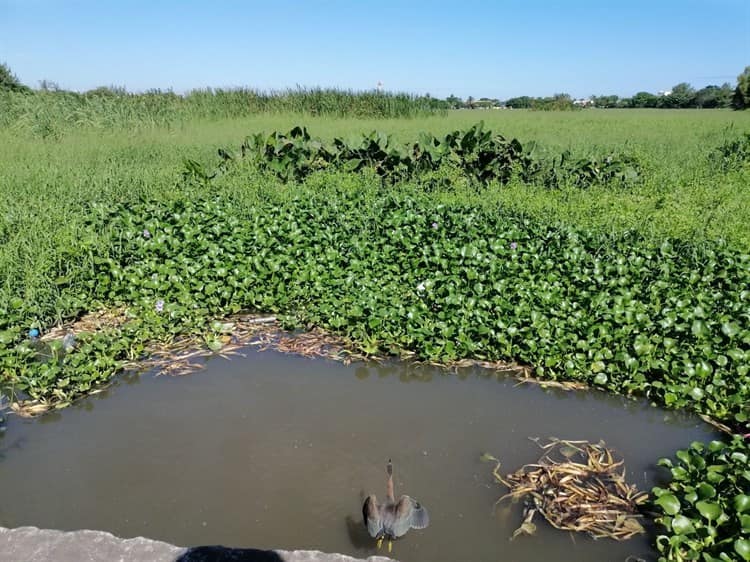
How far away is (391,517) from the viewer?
2.64 meters

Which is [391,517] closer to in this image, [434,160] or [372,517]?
[372,517]

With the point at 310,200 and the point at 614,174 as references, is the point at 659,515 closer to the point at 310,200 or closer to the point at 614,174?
the point at 310,200

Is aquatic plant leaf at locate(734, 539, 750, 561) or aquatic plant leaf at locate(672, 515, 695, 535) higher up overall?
aquatic plant leaf at locate(734, 539, 750, 561)

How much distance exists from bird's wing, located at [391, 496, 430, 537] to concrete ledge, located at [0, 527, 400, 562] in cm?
34

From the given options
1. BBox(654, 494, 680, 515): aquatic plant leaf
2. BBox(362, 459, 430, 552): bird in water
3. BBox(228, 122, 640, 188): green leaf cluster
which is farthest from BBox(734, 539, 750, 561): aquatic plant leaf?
BBox(228, 122, 640, 188): green leaf cluster

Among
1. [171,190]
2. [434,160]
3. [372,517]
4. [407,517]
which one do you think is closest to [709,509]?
[407,517]

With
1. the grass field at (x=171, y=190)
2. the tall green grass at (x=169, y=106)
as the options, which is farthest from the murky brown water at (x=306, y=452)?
the tall green grass at (x=169, y=106)

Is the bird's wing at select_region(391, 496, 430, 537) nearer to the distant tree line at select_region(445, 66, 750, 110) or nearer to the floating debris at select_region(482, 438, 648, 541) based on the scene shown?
the floating debris at select_region(482, 438, 648, 541)

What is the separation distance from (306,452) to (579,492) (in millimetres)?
1451

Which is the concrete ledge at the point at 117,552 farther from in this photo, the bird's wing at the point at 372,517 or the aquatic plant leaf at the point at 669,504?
the aquatic plant leaf at the point at 669,504

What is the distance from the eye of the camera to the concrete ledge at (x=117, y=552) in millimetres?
2236

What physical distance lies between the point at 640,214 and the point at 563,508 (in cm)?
473

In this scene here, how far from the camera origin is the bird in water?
2.63m

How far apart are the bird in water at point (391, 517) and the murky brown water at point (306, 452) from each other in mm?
70
